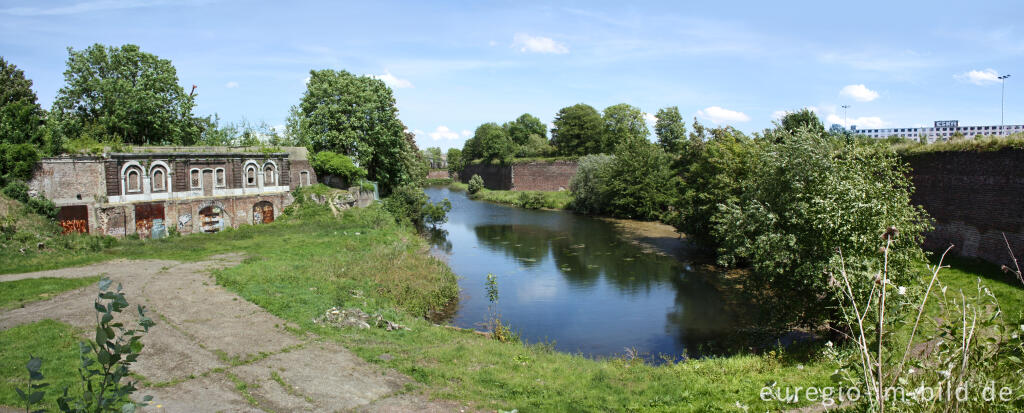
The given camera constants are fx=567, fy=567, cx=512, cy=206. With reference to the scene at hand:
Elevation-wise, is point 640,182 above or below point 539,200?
above

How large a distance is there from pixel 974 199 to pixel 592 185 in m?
28.5

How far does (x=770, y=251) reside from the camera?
1149cm

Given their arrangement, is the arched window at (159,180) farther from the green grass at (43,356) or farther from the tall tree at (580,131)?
the tall tree at (580,131)

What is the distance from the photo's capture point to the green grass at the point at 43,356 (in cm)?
736

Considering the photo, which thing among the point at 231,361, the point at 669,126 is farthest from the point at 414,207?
the point at 669,126

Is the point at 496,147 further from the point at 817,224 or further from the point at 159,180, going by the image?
the point at 817,224

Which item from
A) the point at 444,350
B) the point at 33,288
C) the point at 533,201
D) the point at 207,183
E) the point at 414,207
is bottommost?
the point at 444,350

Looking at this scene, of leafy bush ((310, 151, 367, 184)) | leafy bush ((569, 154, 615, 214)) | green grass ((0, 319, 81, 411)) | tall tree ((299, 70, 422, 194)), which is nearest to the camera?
green grass ((0, 319, 81, 411))

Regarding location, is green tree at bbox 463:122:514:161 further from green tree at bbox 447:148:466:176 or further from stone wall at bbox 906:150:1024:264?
stone wall at bbox 906:150:1024:264

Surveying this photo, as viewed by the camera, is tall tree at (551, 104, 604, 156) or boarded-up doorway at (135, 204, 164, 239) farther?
tall tree at (551, 104, 604, 156)

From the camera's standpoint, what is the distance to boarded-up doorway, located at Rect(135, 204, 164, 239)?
75.5ft

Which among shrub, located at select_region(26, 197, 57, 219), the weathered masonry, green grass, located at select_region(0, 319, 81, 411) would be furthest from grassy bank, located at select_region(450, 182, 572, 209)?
green grass, located at select_region(0, 319, 81, 411)

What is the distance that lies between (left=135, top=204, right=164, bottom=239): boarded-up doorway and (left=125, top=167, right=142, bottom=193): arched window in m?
0.72

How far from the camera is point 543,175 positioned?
2463 inches
